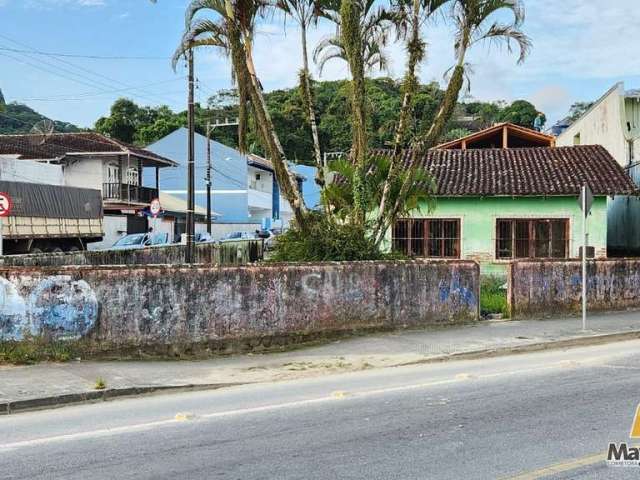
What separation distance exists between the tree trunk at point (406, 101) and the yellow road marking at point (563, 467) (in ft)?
32.4

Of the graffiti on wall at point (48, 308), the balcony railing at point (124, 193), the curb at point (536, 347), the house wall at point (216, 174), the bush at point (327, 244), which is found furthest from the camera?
the house wall at point (216, 174)

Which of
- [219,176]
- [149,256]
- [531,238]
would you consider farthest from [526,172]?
[219,176]

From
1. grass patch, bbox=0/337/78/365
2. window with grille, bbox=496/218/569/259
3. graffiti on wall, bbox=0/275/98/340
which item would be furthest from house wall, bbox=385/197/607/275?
grass patch, bbox=0/337/78/365

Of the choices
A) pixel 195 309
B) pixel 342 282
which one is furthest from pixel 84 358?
pixel 342 282

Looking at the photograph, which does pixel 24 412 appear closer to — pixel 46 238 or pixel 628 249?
pixel 46 238

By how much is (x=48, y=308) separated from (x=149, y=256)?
12148mm

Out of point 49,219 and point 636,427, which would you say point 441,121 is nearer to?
point 636,427

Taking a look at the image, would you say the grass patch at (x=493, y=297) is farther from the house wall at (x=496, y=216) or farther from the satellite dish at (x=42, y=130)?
the satellite dish at (x=42, y=130)

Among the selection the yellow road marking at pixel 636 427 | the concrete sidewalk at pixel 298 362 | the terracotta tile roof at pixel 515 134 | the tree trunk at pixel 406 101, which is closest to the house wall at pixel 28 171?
the terracotta tile roof at pixel 515 134

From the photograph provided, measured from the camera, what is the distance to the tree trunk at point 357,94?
15195 millimetres

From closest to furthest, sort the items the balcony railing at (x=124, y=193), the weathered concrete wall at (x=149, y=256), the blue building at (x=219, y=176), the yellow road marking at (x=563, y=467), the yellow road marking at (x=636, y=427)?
the yellow road marking at (x=563, y=467) → the yellow road marking at (x=636, y=427) → the weathered concrete wall at (x=149, y=256) → the balcony railing at (x=124, y=193) → the blue building at (x=219, y=176)

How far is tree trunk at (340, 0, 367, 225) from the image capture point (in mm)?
15195

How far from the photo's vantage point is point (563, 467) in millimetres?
5613

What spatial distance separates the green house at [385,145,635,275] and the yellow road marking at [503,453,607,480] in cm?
1566
